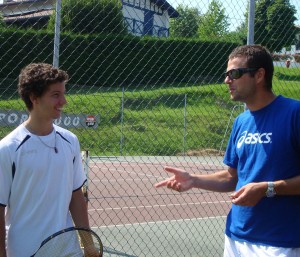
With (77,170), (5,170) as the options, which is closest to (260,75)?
(77,170)

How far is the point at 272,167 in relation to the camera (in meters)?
3.39

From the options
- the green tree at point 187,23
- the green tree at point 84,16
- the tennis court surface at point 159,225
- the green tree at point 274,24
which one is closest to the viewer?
the green tree at point 84,16

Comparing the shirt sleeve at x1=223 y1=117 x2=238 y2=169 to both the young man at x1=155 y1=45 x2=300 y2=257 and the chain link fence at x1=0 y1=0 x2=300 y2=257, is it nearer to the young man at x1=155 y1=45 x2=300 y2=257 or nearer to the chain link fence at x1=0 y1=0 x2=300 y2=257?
the young man at x1=155 y1=45 x2=300 y2=257

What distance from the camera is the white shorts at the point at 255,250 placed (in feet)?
11.2

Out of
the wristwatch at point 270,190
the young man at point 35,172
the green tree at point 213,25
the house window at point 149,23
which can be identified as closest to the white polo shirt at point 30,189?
the young man at point 35,172

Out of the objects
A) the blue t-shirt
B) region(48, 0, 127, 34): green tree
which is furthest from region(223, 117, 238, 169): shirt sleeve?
region(48, 0, 127, 34): green tree

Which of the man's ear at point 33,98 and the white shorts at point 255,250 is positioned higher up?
the man's ear at point 33,98

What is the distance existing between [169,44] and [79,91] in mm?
1226

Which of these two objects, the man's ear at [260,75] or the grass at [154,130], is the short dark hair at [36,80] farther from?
the grass at [154,130]

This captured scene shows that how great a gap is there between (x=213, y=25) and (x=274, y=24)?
0.80 m

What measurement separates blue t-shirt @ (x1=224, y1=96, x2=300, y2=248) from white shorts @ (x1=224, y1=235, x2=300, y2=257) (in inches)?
1.2

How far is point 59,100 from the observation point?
3.45 m

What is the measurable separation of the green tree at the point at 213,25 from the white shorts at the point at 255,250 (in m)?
3.11

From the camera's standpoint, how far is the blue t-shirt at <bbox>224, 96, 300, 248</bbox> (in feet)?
11.0
